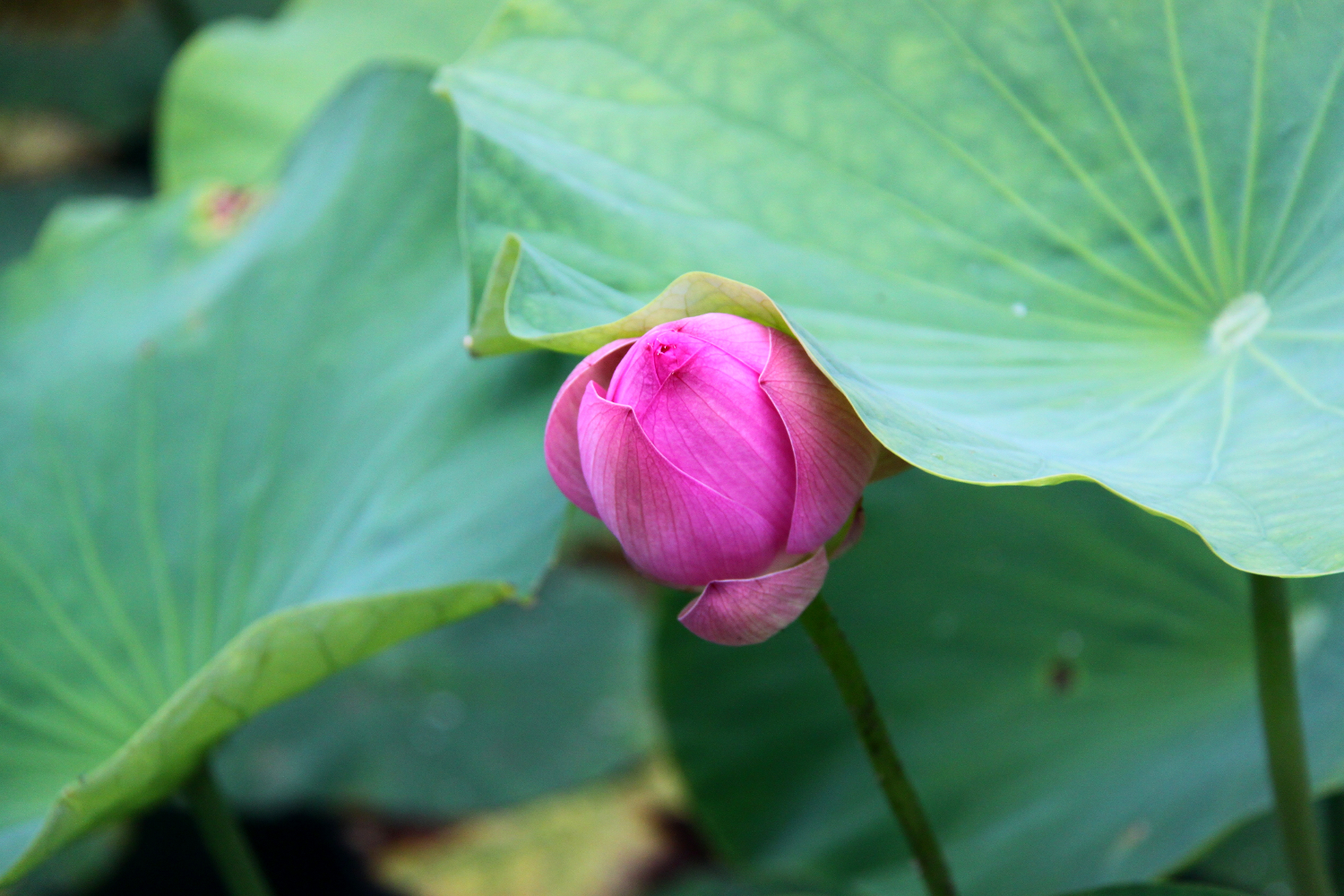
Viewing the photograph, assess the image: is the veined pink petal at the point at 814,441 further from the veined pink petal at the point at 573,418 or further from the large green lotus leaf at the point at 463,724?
the large green lotus leaf at the point at 463,724

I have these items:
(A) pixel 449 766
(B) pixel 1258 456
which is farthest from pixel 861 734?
(A) pixel 449 766

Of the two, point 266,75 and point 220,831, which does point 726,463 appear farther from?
point 266,75

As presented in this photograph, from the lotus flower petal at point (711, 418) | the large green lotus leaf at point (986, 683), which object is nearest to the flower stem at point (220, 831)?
the large green lotus leaf at point (986, 683)

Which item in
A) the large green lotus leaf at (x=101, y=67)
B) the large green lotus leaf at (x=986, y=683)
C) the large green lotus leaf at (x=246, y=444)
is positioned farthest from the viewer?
the large green lotus leaf at (x=101, y=67)

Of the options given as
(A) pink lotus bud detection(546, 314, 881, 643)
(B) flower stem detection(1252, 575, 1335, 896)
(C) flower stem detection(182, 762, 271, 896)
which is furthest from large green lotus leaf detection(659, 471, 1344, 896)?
(A) pink lotus bud detection(546, 314, 881, 643)

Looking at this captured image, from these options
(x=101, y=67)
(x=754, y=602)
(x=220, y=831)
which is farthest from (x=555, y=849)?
(x=101, y=67)
